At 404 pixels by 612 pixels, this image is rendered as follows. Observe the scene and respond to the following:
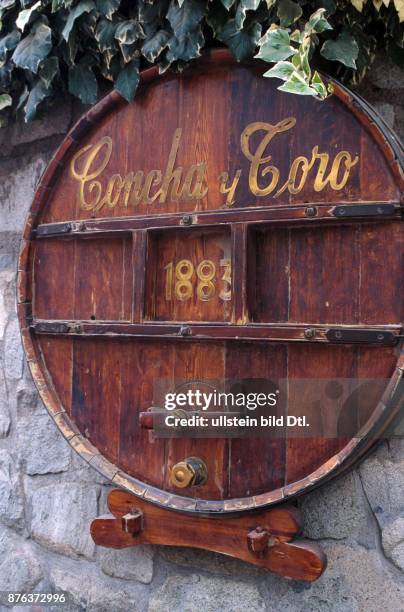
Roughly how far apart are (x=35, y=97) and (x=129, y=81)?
283mm

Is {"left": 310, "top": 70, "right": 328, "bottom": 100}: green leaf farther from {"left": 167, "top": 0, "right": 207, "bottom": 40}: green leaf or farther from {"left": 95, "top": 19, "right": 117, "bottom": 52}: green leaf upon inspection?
{"left": 95, "top": 19, "right": 117, "bottom": 52}: green leaf

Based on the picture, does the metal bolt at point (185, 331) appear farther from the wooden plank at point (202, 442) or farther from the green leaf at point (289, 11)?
the green leaf at point (289, 11)

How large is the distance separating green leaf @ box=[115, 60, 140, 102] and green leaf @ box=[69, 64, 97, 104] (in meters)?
0.11

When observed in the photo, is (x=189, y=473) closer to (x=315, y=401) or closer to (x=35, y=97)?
(x=315, y=401)

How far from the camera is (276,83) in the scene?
1.48 meters

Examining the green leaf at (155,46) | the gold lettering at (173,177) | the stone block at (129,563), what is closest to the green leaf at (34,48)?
the green leaf at (155,46)

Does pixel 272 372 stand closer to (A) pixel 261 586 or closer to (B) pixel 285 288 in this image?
(B) pixel 285 288

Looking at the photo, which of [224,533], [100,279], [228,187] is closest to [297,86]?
[228,187]

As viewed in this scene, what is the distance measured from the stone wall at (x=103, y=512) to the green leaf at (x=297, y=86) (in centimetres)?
26

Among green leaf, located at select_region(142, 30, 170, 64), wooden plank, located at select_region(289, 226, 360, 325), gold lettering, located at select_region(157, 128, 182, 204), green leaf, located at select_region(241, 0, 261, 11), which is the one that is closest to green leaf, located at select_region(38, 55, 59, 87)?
green leaf, located at select_region(142, 30, 170, 64)

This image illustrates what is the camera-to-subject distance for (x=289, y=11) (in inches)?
56.4

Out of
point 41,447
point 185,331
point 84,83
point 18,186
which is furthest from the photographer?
point 18,186

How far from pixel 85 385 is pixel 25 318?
227mm

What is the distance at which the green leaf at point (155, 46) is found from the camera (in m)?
1.56
